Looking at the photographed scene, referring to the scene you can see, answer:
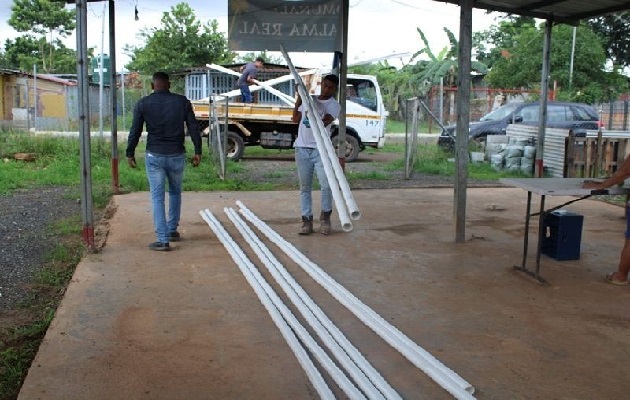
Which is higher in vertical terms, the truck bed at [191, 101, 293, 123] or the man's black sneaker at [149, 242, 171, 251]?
the truck bed at [191, 101, 293, 123]

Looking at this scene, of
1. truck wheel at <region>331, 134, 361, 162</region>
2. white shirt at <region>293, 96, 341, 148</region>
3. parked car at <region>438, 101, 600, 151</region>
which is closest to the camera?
white shirt at <region>293, 96, 341, 148</region>

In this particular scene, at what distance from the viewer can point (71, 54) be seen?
126 ft

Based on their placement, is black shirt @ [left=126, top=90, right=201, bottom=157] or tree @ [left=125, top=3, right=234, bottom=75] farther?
tree @ [left=125, top=3, right=234, bottom=75]

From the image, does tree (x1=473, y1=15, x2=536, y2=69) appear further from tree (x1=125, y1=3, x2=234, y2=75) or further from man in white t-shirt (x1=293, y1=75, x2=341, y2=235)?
man in white t-shirt (x1=293, y1=75, x2=341, y2=235)

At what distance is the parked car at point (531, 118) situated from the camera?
1577cm

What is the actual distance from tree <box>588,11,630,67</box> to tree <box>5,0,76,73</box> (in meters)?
26.2

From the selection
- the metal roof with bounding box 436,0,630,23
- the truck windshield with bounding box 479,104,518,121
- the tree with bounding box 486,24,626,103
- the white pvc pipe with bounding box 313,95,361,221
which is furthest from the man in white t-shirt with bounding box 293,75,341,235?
the tree with bounding box 486,24,626,103

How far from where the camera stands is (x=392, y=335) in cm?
385

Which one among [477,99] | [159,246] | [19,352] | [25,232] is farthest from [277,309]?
[477,99]

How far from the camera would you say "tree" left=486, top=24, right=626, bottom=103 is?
23188mm

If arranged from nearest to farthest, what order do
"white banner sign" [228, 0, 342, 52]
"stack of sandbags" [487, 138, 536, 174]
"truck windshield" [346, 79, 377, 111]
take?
"white banner sign" [228, 0, 342, 52]
"stack of sandbags" [487, 138, 536, 174]
"truck windshield" [346, 79, 377, 111]

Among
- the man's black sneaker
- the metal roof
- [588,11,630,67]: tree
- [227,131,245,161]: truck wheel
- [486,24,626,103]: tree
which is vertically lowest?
the man's black sneaker

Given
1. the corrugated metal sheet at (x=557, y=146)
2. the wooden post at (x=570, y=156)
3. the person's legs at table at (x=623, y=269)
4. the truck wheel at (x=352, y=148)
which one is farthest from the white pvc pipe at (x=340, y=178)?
the truck wheel at (x=352, y=148)

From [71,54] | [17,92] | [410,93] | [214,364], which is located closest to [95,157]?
[214,364]
